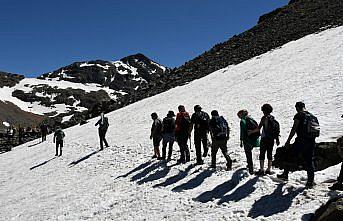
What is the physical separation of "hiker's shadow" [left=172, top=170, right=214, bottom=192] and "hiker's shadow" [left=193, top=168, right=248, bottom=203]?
96cm

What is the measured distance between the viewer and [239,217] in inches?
372

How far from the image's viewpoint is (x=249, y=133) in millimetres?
11758

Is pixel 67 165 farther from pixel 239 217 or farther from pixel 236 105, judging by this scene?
pixel 239 217

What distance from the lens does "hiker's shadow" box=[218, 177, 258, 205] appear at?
10602mm

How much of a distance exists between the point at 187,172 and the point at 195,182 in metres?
1.28

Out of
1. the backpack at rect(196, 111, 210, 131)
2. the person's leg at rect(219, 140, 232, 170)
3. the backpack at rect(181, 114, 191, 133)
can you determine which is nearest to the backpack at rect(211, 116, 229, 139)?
the person's leg at rect(219, 140, 232, 170)

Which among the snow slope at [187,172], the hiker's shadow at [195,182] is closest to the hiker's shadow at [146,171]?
the snow slope at [187,172]

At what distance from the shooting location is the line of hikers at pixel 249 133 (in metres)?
9.99

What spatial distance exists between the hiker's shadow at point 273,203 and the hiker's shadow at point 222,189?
1481mm

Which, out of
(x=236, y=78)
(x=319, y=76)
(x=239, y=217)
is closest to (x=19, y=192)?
(x=239, y=217)

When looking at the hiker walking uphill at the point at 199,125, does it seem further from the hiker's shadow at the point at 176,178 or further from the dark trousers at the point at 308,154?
the dark trousers at the point at 308,154

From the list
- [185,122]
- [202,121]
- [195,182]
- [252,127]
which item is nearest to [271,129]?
[252,127]

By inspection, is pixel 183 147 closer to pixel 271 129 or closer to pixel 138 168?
pixel 138 168

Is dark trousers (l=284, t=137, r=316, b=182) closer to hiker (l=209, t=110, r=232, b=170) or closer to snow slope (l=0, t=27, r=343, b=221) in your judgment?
snow slope (l=0, t=27, r=343, b=221)
